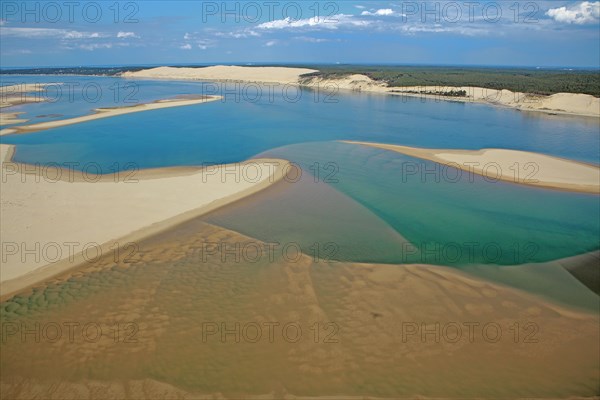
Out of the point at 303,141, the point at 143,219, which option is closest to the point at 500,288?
the point at 143,219

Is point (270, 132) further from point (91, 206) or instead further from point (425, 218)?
point (425, 218)

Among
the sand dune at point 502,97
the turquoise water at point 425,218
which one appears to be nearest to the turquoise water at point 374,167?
the turquoise water at point 425,218

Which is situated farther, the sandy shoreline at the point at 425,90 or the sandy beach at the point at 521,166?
the sandy shoreline at the point at 425,90

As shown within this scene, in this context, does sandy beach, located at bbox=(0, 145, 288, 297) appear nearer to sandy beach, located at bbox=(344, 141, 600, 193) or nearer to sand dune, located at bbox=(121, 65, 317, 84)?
sandy beach, located at bbox=(344, 141, 600, 193)

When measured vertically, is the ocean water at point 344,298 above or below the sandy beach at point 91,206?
below

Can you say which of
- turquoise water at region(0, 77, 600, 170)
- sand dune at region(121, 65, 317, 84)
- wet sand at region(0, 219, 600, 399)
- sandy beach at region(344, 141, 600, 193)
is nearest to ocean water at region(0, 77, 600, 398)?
wet sand at region(0, 219, 600, 399)

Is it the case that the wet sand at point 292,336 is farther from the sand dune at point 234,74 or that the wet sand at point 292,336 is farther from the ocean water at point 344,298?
the sand dune at point 234,74
